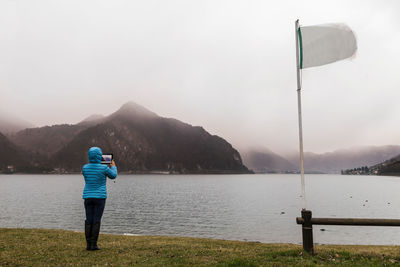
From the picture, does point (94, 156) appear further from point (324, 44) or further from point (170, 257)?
point (324, 44)

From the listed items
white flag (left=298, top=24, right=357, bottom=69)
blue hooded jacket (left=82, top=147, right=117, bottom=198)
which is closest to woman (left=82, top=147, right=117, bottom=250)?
blue hooded jacket (left=82, top=147, right=117, bottom=198)

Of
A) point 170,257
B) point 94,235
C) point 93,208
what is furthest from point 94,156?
point 170,257

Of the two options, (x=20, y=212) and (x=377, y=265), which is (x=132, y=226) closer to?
(x=20, y=212)

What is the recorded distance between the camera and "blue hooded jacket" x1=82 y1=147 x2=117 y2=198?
10.5 meters

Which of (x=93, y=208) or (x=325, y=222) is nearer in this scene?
(x=325, y=222)

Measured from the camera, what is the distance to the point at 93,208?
10.6 metres

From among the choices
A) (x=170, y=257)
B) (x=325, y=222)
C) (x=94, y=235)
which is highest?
(x=325, y=222)

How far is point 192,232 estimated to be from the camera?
3766 centimetres

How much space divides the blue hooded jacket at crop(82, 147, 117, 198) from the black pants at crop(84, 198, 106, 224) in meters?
0.18

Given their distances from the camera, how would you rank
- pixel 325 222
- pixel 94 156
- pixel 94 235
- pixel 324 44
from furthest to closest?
1. pixel 94 235
2. pixel 94 156
3. pixel 324 44
4. pixel 325 222

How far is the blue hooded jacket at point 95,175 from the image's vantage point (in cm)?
1052

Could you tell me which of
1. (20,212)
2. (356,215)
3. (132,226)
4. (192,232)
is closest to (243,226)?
(192,232)

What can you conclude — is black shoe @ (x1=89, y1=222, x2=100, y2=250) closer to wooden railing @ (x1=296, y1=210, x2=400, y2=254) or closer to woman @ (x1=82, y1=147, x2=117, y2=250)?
woman @ (x1=82, y1=147, x2=117, y2=250)

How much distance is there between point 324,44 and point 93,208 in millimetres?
10639
